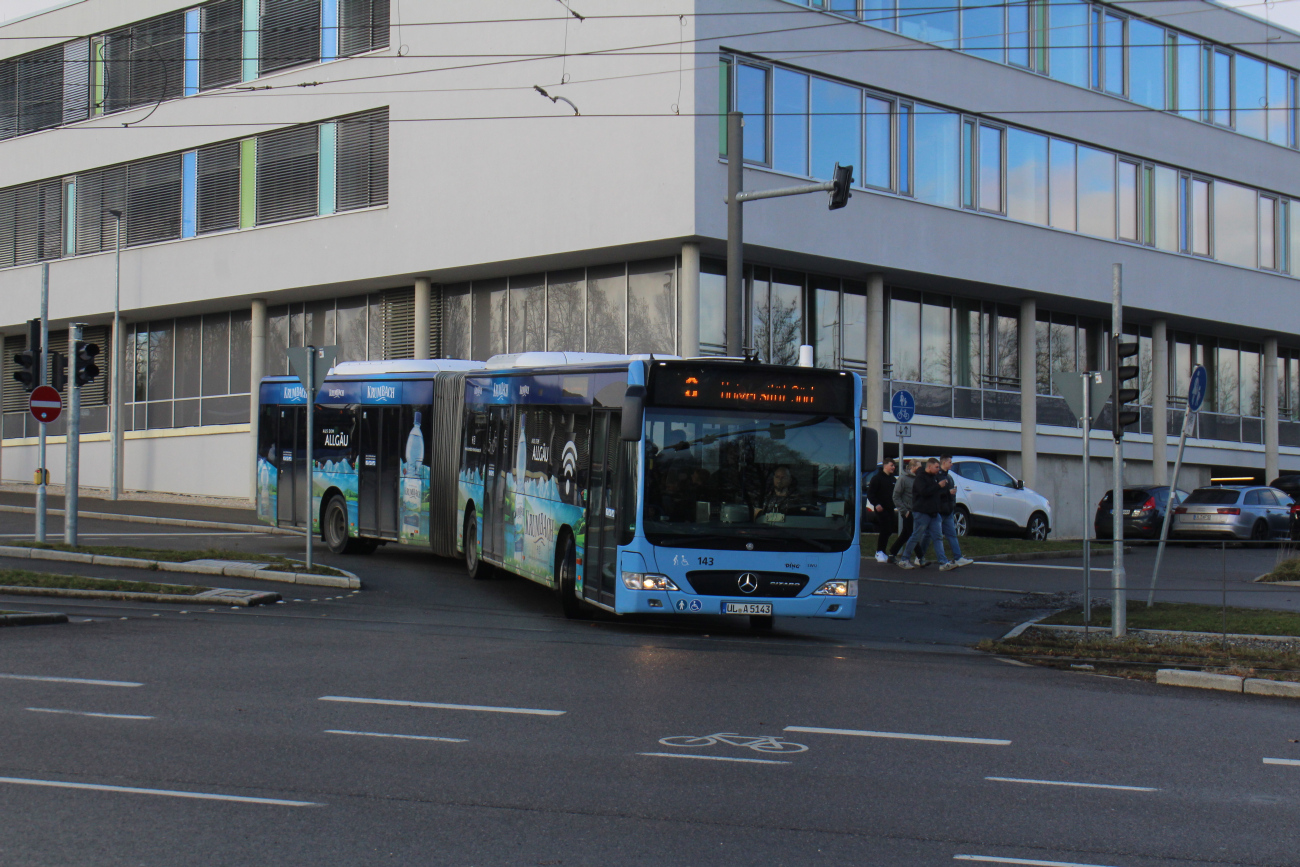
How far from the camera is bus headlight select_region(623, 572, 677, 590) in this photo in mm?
13133

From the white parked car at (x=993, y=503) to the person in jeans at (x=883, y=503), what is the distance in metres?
4.54

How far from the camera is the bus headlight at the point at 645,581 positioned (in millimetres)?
13133

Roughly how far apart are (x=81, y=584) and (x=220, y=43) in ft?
77.9

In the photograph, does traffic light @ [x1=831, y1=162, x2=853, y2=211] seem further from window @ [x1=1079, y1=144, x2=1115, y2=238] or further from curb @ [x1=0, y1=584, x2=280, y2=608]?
window @ [x1=1079, y1=144, x2=1115, y2=238]

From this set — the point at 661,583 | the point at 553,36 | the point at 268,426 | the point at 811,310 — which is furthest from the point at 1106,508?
the point at 661,583

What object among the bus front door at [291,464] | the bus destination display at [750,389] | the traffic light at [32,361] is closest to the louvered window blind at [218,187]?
the bus front door at [291,464]

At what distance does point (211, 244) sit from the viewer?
3653 centimetres

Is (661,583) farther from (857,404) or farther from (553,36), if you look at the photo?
(553,36)

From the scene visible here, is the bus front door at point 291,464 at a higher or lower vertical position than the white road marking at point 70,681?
higher

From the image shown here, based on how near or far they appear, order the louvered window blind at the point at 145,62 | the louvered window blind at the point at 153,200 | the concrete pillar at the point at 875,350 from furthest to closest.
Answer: the louvered window blind at the point at 153,200 → the louvered window blind at the point at 145,62 → the concrete pillar at the point at 875,350

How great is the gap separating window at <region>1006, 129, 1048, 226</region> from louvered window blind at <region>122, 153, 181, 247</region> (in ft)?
70.4

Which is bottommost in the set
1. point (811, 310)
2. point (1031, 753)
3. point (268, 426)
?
point (1031, 753)

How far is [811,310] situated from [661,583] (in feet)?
60.6

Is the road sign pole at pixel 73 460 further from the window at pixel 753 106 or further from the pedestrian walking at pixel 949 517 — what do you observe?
the window at pixel 753 106
